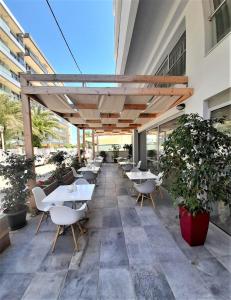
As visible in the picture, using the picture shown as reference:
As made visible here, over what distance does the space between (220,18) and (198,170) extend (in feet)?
10.3

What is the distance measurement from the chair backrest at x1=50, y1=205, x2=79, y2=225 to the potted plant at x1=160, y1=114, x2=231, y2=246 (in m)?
1.71

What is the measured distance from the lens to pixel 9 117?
1202 cm

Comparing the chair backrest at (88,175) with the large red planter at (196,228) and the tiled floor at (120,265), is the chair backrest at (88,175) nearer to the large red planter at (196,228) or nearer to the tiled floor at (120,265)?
the tiled floor at (120,265)

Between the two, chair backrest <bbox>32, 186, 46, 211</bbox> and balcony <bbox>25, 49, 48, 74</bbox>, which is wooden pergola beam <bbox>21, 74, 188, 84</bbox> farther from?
balcony <bbox>25, 49, 48, 74</bbox>

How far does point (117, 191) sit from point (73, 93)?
3.72 meters

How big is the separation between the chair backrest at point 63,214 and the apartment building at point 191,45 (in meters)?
2.86

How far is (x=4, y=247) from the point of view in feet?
8.85

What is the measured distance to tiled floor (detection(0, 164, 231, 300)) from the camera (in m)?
1.89

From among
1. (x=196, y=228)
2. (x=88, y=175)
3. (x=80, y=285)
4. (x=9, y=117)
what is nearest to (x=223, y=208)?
(x=196, y=228)

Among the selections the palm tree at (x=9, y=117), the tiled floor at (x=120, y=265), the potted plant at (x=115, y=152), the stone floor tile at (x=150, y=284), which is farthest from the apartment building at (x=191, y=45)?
the palm tree at (x=9, y=117)

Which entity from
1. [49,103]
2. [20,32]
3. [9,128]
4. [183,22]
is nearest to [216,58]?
[183,22]

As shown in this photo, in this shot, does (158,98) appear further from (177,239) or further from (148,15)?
(177,239)

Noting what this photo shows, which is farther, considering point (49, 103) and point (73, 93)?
point (49, 103)

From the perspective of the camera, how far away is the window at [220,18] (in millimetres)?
3049
